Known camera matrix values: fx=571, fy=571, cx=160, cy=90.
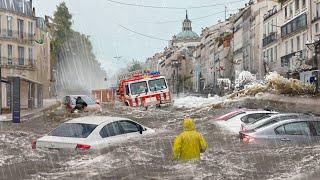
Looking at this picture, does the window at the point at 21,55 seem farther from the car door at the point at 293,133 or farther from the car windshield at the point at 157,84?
the car door at the point at 293,133

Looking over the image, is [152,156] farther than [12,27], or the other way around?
[12,27]

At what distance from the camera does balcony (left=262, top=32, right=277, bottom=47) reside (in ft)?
227

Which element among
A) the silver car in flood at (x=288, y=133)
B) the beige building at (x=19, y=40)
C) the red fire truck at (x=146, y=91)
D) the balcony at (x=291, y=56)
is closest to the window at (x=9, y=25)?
the beige building at (x=19, y=40)

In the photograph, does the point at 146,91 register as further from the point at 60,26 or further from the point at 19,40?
the point at 60,26

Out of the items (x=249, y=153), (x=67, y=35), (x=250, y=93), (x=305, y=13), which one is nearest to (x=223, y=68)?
(x=67, y=35)

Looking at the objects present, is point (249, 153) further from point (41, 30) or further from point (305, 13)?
point (41, 30)

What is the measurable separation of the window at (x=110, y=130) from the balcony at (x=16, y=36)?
57.5 m

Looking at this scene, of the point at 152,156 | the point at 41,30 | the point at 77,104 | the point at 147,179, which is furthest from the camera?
the point at 41,30

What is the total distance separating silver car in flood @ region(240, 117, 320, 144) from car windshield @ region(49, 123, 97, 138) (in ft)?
15.5

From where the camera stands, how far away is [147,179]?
39.9 feet

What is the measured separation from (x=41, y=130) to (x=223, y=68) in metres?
79.5

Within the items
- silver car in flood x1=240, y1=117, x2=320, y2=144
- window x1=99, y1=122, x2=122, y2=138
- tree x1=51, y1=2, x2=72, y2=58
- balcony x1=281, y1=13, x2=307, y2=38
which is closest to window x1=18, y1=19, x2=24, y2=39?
tree x1=51, y1=2, x2=72, y2=58

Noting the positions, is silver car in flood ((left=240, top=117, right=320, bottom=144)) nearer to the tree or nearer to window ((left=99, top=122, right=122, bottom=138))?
window ((left=99, top=122, right=122, bottom=138))

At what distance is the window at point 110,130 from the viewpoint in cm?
1533
